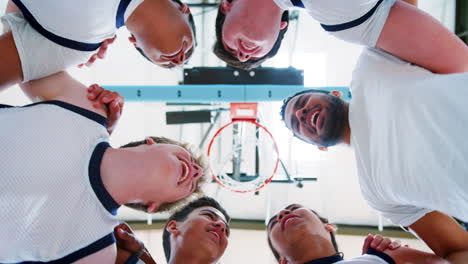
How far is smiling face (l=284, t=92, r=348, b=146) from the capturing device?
1.74 meters

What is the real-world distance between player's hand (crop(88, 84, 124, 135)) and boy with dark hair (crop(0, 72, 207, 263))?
0.9 inches

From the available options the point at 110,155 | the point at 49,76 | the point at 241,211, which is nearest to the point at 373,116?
the point at 110,155

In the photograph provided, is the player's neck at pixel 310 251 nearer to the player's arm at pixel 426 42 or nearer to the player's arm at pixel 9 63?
the player's arm at pixel 426 42

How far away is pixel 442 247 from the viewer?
5.28ft

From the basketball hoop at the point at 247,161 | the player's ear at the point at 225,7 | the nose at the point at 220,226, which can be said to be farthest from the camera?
the basketball hoop at the point at 247,161

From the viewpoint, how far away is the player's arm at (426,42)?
1292 millimetres

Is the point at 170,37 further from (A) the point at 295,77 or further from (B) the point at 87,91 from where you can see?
(A) the point at 295,77

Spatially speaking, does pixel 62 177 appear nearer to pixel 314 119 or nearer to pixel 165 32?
pixel 165 32

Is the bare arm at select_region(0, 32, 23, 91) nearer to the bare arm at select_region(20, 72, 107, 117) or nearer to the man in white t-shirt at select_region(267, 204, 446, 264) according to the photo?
the bare arm at select_region(20, 72, 107, 117)

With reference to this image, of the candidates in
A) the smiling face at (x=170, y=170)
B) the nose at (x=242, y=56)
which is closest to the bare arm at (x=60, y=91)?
the smiling face at (x=170, y=170)

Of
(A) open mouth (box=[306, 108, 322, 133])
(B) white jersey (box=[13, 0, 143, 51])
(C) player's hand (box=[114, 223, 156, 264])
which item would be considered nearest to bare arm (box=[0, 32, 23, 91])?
(B) white jersey (box=[13, 0, 143, 51])

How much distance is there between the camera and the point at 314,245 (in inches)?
76.8

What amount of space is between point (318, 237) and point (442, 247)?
629 millimetres

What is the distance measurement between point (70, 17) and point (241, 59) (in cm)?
86
